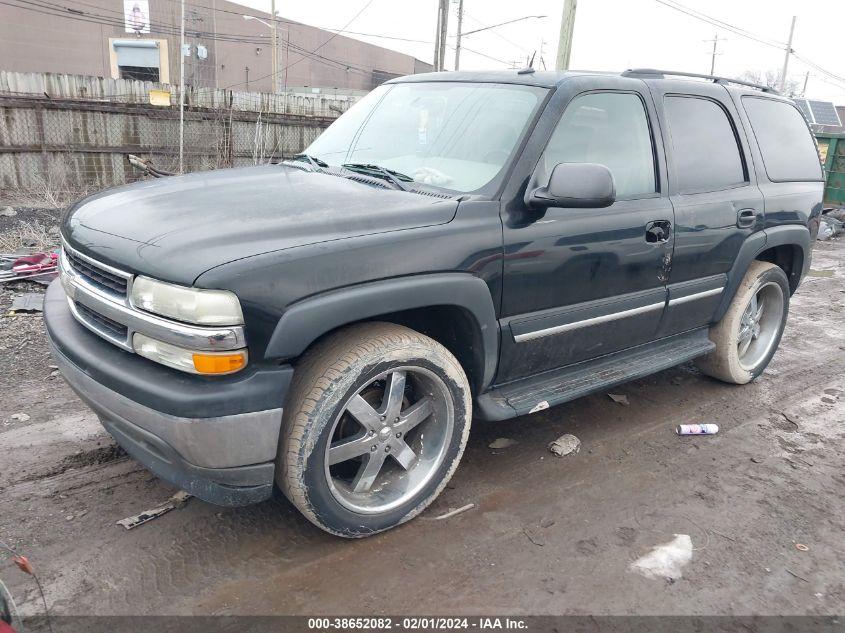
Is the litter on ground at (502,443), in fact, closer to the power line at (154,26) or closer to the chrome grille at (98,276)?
the chrome grille at (98,276)

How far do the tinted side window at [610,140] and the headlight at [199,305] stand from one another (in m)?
1.67

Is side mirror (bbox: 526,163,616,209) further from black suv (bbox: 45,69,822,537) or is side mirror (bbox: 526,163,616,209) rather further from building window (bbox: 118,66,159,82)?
building window (bbox: 118,66,159,82)

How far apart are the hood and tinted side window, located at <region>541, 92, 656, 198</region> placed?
78 centimetres

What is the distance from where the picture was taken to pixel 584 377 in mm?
3602

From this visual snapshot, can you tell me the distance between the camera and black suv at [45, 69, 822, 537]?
237cm

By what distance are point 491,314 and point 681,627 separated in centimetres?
144

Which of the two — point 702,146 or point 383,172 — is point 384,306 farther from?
point 702,146

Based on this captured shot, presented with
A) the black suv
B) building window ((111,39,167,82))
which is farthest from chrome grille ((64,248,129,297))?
building window ((111,39,167,82))

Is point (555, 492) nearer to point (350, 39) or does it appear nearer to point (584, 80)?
point (584, 80)

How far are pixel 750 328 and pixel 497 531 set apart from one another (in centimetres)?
289

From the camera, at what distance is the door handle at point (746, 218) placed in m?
4.15

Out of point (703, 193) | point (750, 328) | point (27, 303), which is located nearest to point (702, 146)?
point (703, 193)

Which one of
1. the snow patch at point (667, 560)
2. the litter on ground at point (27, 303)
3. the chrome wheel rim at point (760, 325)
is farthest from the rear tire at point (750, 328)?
the litter on ground at point (27, 303)

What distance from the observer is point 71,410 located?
395 cm
